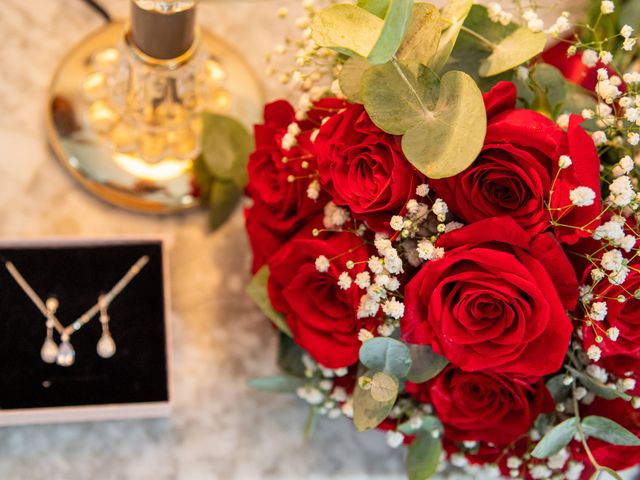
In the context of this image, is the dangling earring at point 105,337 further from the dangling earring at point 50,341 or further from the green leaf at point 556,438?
the green leaf at point 556,438

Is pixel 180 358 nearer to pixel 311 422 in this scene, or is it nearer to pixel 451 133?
pixel 311 422

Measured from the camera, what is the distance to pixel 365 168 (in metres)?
0.56

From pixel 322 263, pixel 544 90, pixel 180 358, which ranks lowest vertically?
pixel 180 358

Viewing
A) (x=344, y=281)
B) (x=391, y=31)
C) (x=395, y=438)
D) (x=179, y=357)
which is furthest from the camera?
(x=179, y=357)

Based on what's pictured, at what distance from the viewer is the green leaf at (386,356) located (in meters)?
0.58

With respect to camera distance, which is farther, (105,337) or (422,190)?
(105,337)

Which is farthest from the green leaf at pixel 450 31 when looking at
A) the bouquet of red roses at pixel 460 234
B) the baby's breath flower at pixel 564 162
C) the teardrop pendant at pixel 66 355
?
the teardrop pendant at pixel 66 355

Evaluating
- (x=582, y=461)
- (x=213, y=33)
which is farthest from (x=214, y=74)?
(x=582, y=461)

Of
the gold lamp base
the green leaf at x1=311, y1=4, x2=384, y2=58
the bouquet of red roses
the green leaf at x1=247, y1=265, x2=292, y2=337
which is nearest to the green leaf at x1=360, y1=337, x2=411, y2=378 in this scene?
the bouquet of red roses

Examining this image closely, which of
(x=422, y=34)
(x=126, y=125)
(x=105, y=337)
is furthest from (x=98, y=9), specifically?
(x=422, y=34)

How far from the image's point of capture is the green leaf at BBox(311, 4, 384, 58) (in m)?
0.52

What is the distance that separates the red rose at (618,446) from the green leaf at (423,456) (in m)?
0.12

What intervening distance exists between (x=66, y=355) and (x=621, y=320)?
473mm

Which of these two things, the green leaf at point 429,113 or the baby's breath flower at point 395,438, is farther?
the baby's breath flower at point 395,438
